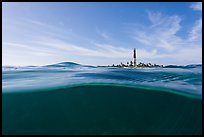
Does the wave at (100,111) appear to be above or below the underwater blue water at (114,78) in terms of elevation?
below

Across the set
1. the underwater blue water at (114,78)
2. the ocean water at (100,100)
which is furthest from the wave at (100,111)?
the underwater blue water at (114,78)

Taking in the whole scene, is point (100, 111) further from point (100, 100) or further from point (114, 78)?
point (114, 78)

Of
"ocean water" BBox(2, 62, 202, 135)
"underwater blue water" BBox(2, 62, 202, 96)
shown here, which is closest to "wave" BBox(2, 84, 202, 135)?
"ocean water" BBox(2, 62, 202, 135)

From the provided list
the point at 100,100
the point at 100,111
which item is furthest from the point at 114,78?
the point at 100,111

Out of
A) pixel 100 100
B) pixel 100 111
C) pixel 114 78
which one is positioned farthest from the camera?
pixel 100 100

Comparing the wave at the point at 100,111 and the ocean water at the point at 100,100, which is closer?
the ocean water at the point at 100,100

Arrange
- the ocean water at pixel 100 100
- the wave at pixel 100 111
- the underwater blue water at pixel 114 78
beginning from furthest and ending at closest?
the wave at pixel 100 111 < the ocean water at pixel 100 100 < the underwater blue water at pixel 114 78

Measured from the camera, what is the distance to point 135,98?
49.5ft

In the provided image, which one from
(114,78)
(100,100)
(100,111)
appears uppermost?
(114,78)

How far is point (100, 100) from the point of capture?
15578mm

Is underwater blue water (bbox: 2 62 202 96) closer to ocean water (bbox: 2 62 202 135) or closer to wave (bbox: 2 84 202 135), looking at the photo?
ocean water (bbox: 2 62 202 135)

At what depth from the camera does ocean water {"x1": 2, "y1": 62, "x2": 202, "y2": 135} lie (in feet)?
41.7

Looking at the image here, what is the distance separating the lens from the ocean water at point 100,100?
41.7 ft

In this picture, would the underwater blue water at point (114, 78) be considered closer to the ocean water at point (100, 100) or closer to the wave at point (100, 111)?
the ocean water at point (100, 100)
